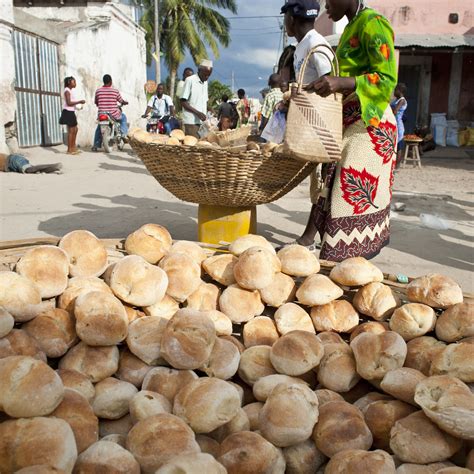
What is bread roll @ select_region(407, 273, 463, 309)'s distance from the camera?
5.89 ft

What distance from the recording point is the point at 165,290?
1.87 metres

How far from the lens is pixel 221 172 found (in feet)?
9.43

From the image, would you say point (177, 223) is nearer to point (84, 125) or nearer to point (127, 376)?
point (127, 376)

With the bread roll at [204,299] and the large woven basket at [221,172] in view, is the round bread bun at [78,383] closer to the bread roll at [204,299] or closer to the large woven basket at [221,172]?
the bread roll at [204,299]

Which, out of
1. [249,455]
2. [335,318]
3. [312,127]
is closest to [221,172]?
[312,127]

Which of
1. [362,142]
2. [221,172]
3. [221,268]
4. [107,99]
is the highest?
[107,99]

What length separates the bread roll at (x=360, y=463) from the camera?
1.16 metres

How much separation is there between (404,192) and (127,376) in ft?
22.7

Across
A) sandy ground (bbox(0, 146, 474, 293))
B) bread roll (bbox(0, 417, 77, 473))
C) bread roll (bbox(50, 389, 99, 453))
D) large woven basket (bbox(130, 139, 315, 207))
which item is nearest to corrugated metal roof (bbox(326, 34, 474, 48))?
sandy ground (bbox(0, 146, 474, 293))

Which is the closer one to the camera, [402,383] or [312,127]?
[402,383]

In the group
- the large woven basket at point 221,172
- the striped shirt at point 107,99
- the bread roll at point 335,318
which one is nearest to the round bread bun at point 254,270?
the bread roll at point 335,318

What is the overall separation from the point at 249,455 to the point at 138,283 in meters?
0.79

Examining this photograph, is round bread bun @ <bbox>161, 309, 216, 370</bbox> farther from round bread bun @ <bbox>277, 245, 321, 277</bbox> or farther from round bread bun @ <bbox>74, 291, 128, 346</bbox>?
round bread bun @ <bbox>277, 245, 321, 277</bbox>

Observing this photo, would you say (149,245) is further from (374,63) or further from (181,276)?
(374,63)
